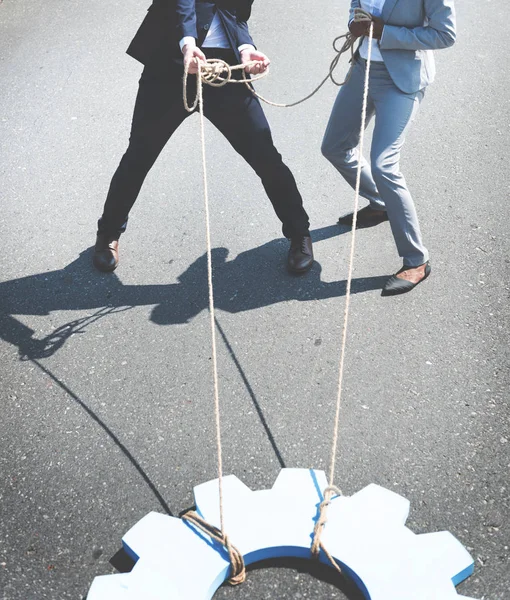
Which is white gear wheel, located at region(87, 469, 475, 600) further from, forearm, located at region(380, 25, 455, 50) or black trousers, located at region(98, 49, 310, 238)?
forearm, located at region(380, 25, 455, 50)

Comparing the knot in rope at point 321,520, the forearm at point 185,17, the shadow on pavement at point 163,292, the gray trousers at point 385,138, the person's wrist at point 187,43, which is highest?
the forearm at point 185,17

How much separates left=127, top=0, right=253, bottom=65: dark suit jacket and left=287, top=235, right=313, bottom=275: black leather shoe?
43.6 inches

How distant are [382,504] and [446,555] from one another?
305 millimetres

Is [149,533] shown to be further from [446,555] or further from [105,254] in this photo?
[105,254]

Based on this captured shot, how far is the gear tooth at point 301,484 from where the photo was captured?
2.83m

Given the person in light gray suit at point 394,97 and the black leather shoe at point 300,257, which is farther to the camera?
the black leather shoe at point 300,257

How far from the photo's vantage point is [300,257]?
409 centimetres

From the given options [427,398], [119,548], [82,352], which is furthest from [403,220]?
[119,548]

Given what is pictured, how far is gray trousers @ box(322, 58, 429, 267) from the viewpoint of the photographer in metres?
3.65

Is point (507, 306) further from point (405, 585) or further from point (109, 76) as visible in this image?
point (109, 76)

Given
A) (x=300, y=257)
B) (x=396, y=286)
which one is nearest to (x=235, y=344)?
(x=300, y=257)

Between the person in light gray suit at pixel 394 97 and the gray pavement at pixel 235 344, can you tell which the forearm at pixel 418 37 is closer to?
the person in light gray suit at pixel 394 97

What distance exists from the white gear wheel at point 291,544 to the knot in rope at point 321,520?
0.08 ft

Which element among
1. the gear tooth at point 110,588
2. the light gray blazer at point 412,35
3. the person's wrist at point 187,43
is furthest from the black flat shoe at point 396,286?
the gear tooth at point 110,588
